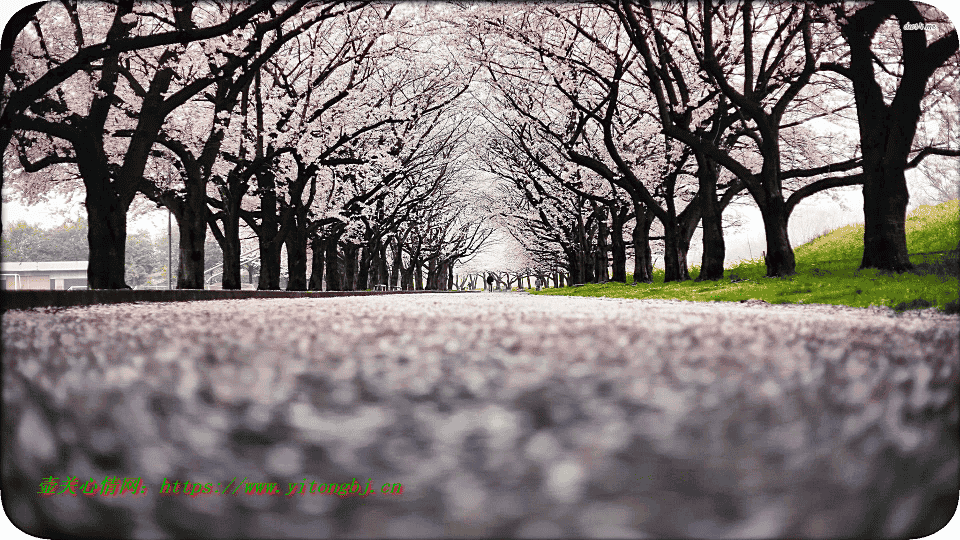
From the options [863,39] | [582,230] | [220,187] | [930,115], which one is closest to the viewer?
[930,115]

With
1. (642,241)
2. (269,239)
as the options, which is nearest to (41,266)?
(269,239)

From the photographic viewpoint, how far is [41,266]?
4602 millimetres

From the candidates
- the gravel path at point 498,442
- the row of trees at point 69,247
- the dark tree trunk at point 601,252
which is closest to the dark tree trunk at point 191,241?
the row of trees at point 69,247

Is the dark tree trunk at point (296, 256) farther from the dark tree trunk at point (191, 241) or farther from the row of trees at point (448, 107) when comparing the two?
the dark tree trunk at point (191, 241)

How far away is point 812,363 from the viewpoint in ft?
3.35

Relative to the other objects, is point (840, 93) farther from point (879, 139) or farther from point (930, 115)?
point (930, 115)

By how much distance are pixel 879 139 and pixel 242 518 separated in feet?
29.5

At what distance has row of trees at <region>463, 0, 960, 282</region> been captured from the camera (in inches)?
273

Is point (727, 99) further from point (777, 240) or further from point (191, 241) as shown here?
point (191, 241)

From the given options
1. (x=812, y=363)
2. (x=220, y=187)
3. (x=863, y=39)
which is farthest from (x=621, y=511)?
(x=220, y=187)

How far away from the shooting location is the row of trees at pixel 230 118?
6270mm

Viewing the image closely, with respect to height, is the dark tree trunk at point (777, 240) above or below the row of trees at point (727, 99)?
below

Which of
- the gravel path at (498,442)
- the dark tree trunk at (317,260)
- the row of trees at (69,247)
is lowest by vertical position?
the gravel path at (498,442)

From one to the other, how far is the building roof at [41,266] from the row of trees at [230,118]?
56 centimetres
